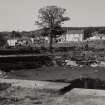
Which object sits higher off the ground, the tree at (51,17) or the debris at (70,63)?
the tree at (51,17)

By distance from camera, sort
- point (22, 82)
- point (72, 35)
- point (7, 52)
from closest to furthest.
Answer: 1. point (22, 82)
2. point (7, 52)
3. point (72, 35)

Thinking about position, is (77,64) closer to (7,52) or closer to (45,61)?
(45,61)

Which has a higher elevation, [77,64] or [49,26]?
[49,26]

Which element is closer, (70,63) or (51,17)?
(70,63)

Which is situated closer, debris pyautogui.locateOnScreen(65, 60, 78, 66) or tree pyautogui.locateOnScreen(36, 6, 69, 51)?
debris pyautogui.locateOnScreen(65, 60, 78, 66)

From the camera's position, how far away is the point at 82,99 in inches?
225

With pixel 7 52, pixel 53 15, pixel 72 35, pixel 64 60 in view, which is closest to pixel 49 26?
pixel 53 15

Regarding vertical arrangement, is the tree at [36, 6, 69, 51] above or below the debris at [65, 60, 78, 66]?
above

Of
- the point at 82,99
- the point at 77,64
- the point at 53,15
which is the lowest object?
the point at 77,64

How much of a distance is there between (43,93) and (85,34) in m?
106

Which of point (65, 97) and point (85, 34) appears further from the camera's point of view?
point (85, 34)

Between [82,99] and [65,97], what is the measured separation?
1.26 ft

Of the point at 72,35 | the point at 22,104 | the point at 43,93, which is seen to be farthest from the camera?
the point at 72,35

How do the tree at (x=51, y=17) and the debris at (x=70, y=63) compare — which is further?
the tree at (x=51, y=17)
